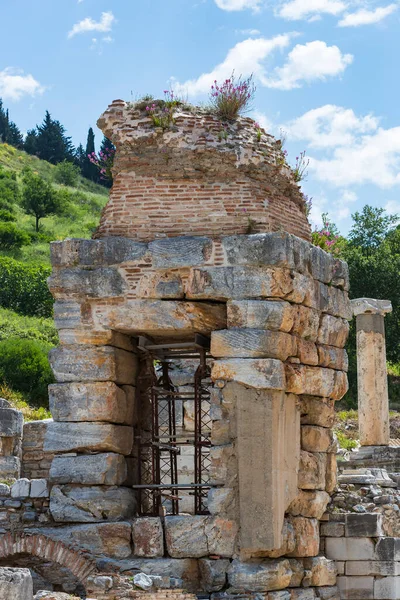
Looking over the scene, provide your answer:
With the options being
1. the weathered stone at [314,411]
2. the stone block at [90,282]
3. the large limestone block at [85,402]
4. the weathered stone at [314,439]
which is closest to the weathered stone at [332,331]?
the weathered stone at [314,411]

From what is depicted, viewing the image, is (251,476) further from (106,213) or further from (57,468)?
(106,213)

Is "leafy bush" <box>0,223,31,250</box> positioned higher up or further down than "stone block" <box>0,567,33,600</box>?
higher up

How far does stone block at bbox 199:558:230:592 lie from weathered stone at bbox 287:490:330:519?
1156mm

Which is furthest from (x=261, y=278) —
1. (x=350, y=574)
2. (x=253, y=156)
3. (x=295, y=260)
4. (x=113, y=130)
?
(x=350, y=574)

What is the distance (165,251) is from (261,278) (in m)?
1.20

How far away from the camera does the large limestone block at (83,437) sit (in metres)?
12.7

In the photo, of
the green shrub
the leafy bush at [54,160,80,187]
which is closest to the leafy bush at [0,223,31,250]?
the leafy bush at [54,160,80,187]

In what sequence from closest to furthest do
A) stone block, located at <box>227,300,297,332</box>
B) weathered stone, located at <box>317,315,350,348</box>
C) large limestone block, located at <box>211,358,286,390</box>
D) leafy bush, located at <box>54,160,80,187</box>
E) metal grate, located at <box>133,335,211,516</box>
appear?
large limestone block, located at <box>211,358,286,390</box> → stone block, located at <box>227,300,297,332</box> → metal grate, located at <box>133,335,211,516</box> → weathered stone, located at <box>317,315,350,348</box> → leafy bush, located at <box>54,160,80,187</box>

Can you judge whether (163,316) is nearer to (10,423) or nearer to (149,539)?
(149,539)

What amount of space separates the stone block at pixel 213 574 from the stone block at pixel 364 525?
2.08 meters

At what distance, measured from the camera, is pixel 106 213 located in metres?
13.4

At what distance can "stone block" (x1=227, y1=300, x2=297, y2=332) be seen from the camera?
486 inches

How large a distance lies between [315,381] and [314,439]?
77 centimetres

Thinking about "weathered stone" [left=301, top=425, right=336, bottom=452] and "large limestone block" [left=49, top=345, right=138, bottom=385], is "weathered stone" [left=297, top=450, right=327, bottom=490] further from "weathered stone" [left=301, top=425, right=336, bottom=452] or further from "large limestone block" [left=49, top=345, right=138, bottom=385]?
"large limestone block" [left=49, top=345, right=138, bottom=385]
